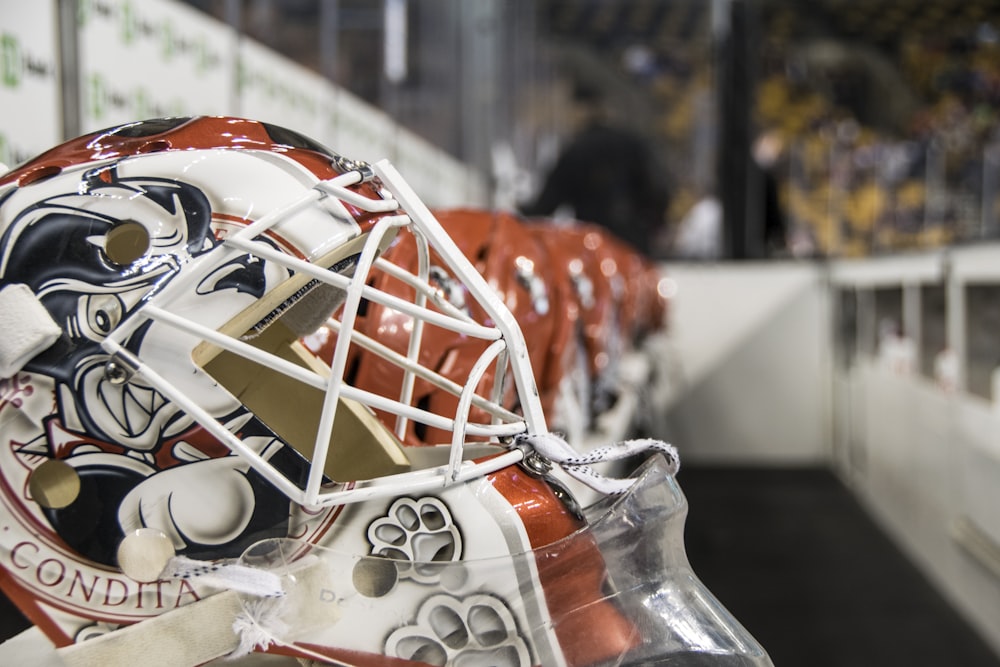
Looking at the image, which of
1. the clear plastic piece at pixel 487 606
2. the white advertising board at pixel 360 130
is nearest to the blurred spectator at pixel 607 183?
the white advertising board at pixel 360 130

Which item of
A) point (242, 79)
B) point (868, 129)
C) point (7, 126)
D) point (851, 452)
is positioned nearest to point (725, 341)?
point (851, 452)

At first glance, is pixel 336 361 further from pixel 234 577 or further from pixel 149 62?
pixel 149 62

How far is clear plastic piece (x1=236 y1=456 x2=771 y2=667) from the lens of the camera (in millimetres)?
577

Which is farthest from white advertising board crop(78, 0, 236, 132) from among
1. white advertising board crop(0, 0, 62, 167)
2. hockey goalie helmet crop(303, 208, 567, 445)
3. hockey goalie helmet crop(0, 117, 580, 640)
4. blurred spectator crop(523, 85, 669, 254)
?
blurred spectator crop(523, 85, 669, 254)

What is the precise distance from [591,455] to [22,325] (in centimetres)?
35

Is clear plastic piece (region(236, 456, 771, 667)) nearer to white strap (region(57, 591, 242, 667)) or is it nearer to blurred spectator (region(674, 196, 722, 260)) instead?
white strap (region(57, 591, 242, 667))

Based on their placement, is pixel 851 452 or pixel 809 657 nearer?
pixel 809 657

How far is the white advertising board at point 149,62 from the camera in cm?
109

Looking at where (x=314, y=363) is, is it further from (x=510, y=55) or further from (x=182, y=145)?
(x=510, y=55)

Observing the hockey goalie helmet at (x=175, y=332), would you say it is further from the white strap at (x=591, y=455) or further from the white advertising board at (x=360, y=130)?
the white advertising board at (x=360, y=130)

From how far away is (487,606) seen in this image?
0.58m

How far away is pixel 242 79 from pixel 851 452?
2.46 m

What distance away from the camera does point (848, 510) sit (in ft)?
9.58

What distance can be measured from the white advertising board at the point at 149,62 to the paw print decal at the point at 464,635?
2.44 feet
